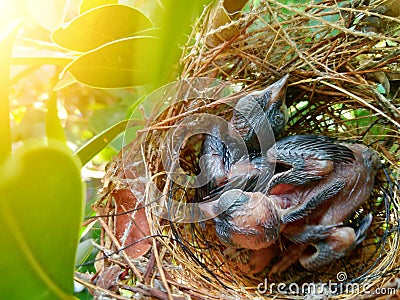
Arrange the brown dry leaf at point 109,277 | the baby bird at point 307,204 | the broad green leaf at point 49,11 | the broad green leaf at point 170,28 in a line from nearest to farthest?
the broad green leaf at point 170,28, the brown dry leaf at point 109,277, the baby bird at point 307,204, the broad green leaf at point 49,11

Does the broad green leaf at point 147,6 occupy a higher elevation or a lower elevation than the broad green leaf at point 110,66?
higher

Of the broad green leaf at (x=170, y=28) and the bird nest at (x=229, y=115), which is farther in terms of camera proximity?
Answer: the bird nest at (x=229, y=115)

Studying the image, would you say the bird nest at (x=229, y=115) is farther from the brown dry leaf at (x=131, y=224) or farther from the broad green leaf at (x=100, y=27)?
the broad green leaf at (x=100, y=27)

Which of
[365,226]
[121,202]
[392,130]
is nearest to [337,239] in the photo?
[365,226]

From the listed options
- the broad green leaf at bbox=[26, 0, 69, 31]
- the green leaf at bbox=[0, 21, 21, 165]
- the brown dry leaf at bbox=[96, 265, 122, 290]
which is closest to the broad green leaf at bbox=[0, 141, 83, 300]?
the green leaf at bbox=[0, 21, 21, 165]

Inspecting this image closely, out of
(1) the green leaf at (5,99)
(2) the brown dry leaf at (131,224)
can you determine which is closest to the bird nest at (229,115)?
(2) the brown dry leaf at (131,224)

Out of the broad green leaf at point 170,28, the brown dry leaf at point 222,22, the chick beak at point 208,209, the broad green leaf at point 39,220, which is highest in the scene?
the broad green leaf at point 170,28

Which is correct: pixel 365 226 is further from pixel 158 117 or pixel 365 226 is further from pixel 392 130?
pixel 158 117

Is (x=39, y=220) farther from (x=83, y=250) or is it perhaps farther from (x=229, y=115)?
(x=229, y=115)

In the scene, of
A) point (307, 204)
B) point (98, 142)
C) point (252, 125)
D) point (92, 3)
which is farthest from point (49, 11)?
point (307, 204)
